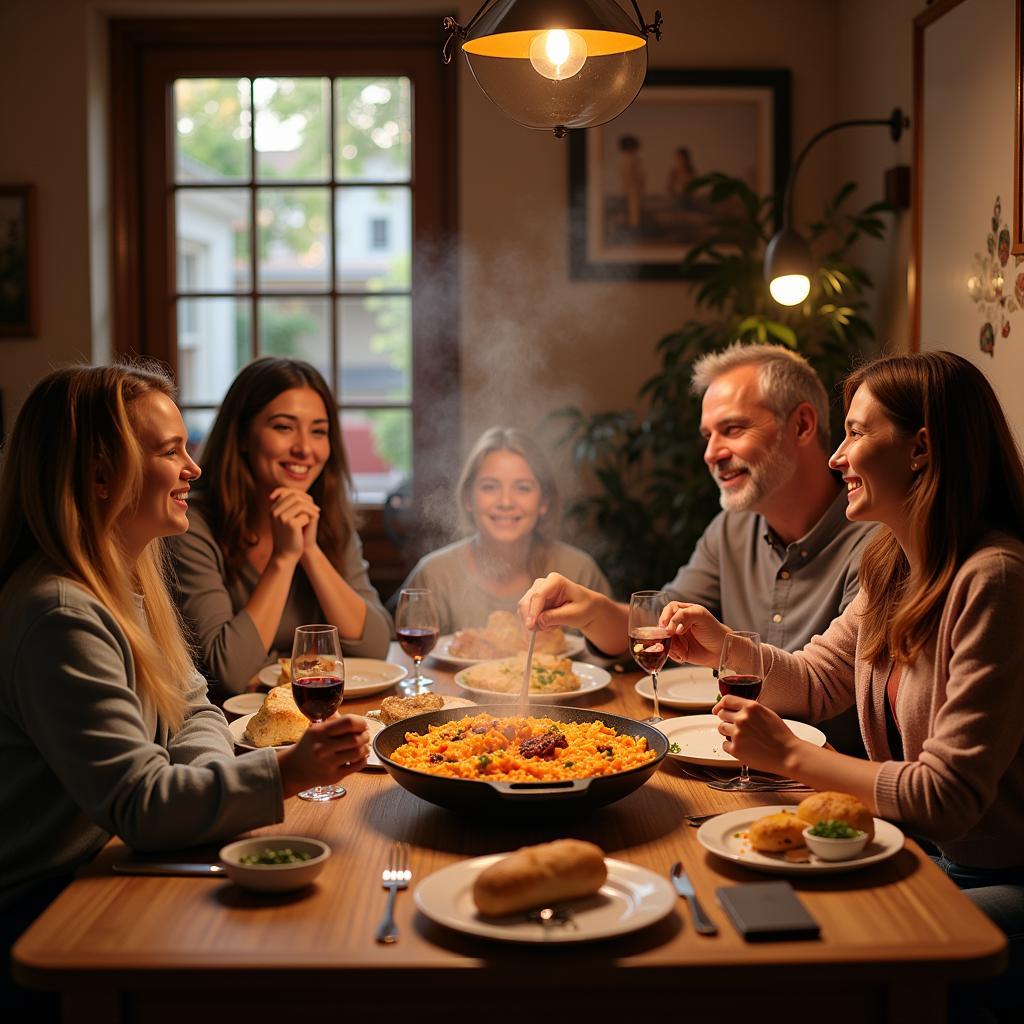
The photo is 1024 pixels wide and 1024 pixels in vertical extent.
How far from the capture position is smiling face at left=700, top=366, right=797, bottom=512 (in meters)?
2.68

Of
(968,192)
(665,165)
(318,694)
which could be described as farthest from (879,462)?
(665,165)

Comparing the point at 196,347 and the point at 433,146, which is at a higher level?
the point at 433,146

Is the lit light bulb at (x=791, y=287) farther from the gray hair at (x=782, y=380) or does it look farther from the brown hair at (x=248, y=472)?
the brown hair at (x=248, y=472)

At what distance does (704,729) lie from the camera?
80.2 inches

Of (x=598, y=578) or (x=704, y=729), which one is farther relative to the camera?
(x=598, y=578)

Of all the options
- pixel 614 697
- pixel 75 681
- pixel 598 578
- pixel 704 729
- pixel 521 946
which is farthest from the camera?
pixel 598 578

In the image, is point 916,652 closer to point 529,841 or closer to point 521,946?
point 529,841

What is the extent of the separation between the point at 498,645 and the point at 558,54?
4.23 feet

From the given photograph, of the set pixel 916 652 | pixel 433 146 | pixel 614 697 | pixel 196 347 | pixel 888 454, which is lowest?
pixel 614 697

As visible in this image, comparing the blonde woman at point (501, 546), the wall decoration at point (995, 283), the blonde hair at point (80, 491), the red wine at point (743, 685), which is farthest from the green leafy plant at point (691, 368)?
the blonde hair at point (80, 491)

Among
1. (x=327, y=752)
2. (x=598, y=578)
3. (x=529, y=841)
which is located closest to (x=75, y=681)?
(x=327, y=752)

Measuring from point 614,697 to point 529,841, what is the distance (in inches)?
33.6

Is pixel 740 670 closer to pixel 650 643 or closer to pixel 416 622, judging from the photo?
pixel 650 643

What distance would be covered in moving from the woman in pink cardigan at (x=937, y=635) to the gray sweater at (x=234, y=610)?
3.86ft
